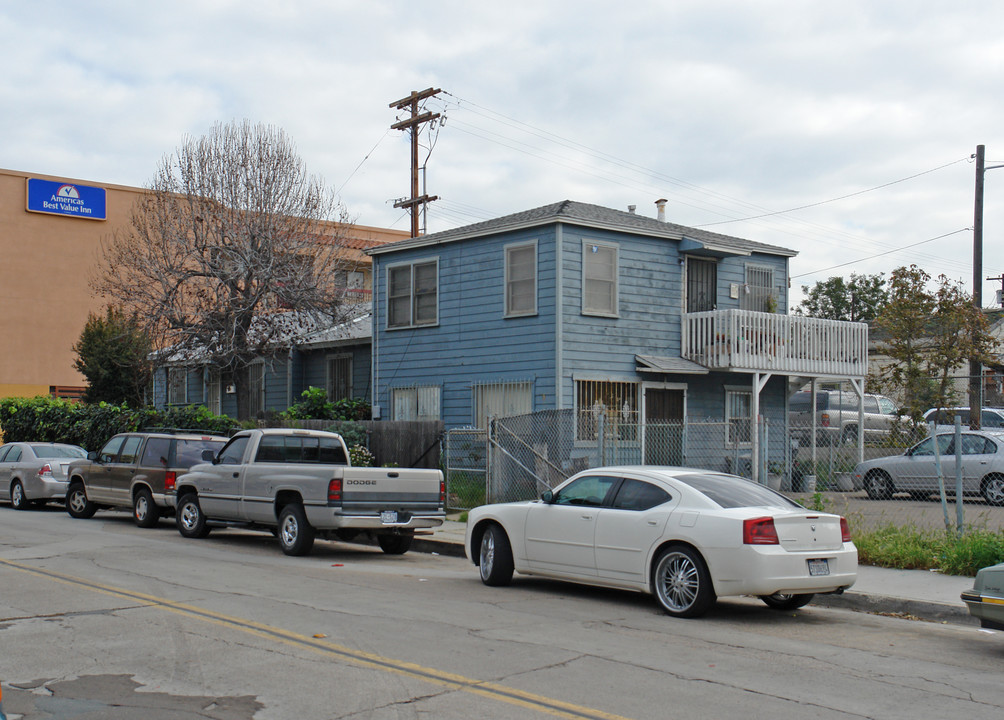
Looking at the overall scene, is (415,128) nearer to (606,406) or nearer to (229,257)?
(229,257)

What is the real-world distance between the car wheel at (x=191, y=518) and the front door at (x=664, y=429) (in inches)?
316

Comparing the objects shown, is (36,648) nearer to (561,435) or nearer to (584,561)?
(584,561)

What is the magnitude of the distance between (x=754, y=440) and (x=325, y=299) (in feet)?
52.1

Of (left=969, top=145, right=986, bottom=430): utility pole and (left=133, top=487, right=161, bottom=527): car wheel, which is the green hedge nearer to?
(left=133, top=487, right=161, bottom=527): car wheel

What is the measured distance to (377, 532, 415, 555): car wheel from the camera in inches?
592

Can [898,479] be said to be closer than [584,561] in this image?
No

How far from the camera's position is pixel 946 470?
734 inches

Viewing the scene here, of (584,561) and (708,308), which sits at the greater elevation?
(708,308)

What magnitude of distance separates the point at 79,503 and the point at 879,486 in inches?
596

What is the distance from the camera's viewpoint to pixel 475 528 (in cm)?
1194

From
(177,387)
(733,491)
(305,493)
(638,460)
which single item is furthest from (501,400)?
(177,387)

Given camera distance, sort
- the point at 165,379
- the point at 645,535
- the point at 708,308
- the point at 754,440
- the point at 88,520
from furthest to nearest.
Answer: the point at 165,379
the point at 708,308
the point at 88,520
the point at 754,440
the point at 645,535

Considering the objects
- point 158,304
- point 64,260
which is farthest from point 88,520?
point 64,260

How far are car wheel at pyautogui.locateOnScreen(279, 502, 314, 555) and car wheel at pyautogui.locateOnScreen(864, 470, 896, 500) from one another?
367 inches
